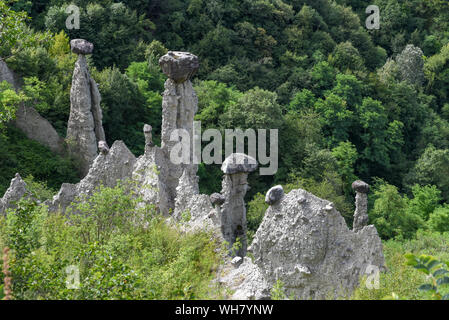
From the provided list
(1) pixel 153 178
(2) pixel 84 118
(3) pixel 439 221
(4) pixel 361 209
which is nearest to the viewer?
(1) pixel 153 178

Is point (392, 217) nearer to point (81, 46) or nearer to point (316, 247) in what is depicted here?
point (81, 46)

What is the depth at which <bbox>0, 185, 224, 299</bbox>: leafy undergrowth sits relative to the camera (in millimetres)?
8930

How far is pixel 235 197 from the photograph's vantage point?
43.4 ft

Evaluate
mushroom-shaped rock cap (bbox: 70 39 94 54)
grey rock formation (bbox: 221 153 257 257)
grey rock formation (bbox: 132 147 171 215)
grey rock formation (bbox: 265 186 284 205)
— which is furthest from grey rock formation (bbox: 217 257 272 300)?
mushroom-shaped rock cap (bbox: 70 39 94 54)

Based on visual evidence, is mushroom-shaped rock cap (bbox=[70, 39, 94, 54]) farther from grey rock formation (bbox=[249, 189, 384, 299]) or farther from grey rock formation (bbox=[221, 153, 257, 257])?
grey rock formation (bbox=[249, 189, 384, 299])

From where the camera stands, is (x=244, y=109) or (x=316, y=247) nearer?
(x=316, y=247)

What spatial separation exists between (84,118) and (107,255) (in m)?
13.7

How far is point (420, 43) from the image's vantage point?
51812 millimetres

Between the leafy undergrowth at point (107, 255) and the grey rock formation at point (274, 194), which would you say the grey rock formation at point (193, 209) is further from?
the grey rock formation at point (274, 194)

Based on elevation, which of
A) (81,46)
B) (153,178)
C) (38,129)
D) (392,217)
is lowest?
(392,217)

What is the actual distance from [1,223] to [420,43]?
148 ft

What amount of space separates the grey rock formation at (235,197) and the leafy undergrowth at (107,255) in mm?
1036

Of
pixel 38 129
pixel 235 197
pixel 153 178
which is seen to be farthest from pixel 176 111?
pixel 38 129
